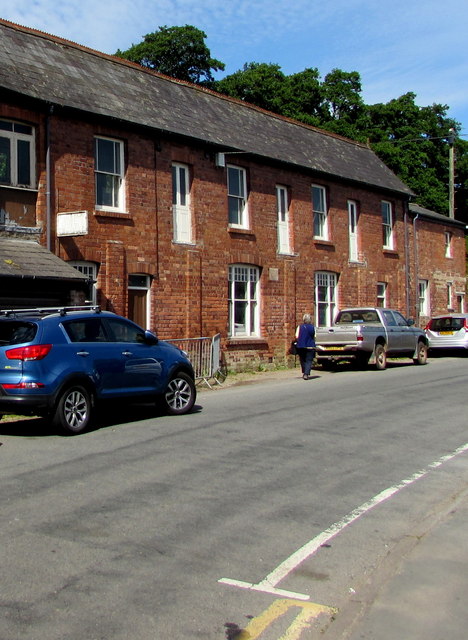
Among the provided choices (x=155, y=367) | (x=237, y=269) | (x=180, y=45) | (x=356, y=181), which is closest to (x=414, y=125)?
(x=180, y=45)

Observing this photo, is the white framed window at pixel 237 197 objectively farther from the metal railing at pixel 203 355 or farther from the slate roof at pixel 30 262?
the slate roof at pixel 30 262

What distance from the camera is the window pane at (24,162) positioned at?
1653cm

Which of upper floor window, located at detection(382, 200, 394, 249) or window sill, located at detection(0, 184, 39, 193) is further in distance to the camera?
upper floor window, located at detection(382, 200, 394, 249)

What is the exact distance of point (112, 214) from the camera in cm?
1816

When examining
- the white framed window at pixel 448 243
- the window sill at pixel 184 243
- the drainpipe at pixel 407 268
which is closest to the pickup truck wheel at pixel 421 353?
the drainpipe at pixel 407 268

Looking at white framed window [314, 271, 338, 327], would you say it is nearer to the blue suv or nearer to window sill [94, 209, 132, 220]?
window sill [94, 209, 132, 220]

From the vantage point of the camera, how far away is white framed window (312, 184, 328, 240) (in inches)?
998

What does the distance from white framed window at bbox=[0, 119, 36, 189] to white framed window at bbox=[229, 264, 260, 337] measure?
7094 millimetres

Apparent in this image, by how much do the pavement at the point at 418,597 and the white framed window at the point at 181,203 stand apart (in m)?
14.9

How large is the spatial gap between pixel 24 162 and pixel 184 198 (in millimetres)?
5086

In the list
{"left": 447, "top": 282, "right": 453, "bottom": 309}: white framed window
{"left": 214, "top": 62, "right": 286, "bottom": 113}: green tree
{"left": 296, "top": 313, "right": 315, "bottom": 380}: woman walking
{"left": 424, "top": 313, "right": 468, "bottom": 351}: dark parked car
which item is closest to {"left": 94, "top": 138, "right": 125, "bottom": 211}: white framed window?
{"left": 296, "top": 313, "right": 315, "bottom": 380}: woman walking

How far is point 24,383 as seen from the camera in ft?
32.5

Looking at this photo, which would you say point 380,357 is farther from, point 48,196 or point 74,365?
point 74,365

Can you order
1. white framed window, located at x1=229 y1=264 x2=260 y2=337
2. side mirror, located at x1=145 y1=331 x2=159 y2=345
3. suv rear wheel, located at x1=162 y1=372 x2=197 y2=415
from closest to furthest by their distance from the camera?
side mirror, located at x1=145 y1=331 x2=159 y2=345, suv rear wheel, located at x1=162 y1=372 x2=197 y2=415, white framed window, located at x1=229 y1=264 x2=260 y2=337
